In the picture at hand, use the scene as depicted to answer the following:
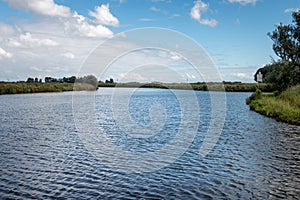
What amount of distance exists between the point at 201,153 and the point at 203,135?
409 cm

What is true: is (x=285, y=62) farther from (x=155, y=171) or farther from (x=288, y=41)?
(x=155, y=171)

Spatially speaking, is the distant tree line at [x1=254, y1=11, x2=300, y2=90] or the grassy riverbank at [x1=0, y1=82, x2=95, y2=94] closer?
the distant tree line at [x1=254, y1=11, x2=300, y2=90]

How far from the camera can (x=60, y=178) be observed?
8805mm

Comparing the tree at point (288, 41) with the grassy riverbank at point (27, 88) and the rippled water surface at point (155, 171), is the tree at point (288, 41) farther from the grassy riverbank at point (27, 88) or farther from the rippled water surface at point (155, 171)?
the grassy riverbank at point (27, 88)

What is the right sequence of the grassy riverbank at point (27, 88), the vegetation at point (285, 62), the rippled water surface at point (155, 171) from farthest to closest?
the grassy riverbank at point (27, 88)
the vegetation at point (285, 62)
the rippled water surface at point (155, 171)

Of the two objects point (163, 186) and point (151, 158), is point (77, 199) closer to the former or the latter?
point (163, 186)

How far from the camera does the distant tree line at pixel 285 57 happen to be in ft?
113

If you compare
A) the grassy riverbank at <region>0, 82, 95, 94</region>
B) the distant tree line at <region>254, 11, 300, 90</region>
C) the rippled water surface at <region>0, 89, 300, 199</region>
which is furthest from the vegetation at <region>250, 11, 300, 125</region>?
the grassy riverbank at <region>0, 82, 95, 94</region>

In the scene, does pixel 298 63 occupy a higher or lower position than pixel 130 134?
higher

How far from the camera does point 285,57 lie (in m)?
37.1

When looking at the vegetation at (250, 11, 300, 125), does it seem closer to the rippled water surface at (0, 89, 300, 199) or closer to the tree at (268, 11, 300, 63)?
the tree at (268, 11, 300, 63)

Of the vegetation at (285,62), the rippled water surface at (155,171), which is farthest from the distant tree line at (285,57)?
the rippled water surface at (155,171)

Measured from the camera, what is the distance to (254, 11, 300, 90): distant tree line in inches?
1359

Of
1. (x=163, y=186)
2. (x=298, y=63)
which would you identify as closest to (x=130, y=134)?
(x=163, y=186)
